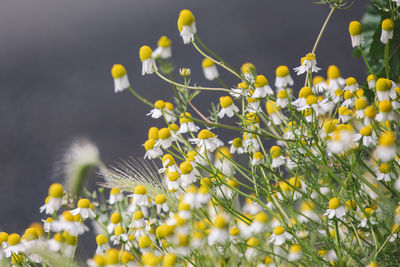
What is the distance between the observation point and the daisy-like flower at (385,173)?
2.22 ft

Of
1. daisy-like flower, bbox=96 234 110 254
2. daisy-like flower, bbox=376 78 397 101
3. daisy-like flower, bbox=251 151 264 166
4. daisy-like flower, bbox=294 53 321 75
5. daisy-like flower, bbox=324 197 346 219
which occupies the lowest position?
daisy-like flower, bbox=324 197 346 219

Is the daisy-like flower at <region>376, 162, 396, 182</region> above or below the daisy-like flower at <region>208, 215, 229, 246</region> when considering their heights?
above

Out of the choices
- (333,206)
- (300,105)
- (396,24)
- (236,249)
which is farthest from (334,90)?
(396,24)

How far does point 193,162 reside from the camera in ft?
2.34

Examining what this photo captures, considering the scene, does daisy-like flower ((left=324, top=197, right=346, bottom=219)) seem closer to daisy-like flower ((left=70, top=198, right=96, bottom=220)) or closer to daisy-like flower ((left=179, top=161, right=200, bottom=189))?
daisy-like flower ((left=179, top=161, right=200, bottom=189))

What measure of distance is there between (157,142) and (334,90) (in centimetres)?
29

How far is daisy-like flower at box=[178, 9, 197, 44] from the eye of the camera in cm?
62

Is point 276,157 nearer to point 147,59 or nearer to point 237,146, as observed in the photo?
point 237,146

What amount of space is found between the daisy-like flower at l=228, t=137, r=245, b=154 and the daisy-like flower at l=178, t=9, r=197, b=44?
0.20 metres

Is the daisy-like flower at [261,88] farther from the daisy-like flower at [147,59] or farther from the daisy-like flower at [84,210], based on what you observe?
the daisy-like flower at [84,210]

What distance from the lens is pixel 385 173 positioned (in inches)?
26.8

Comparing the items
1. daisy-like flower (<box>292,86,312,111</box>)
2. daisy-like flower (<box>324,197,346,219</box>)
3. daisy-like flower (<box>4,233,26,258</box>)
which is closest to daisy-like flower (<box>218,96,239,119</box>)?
daisy-like flower (<box>292,86,312,111</box>)

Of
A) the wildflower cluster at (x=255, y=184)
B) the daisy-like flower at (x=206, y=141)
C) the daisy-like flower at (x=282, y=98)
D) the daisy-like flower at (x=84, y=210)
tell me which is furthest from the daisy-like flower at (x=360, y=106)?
the daisy-like flower at (x=84, y=210)

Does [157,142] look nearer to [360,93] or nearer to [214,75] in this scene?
[214,75]
